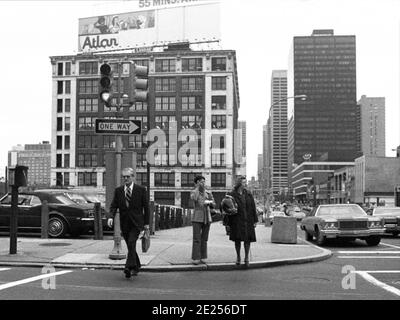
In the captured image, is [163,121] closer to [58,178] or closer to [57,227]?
[58,178]

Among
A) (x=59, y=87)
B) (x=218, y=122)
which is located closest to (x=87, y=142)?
(x=59, y=87)

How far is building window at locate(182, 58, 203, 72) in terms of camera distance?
95938 mm

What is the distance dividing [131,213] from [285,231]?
8.47m

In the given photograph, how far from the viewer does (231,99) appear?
3757 inches

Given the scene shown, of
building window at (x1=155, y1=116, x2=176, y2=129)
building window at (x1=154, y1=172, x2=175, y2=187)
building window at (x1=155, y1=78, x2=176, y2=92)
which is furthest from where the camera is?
building window at (x1=155, y1=78, x2=176, y2=92)

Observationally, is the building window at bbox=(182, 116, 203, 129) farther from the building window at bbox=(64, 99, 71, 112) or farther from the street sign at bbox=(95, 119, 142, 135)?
the street sign at bbox=(95, 119, 142, 135)

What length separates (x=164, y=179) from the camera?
9481cm

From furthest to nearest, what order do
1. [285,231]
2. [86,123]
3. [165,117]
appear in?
[86,123]
[165,117]
[285,231]

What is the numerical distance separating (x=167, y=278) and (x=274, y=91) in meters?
81.9

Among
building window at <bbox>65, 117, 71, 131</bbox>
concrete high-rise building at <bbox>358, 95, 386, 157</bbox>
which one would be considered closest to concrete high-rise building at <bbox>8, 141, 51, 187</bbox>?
building window at <bbox>65, 117, 71, 131</bbox>

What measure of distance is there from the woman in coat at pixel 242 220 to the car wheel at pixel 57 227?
727 centimetres

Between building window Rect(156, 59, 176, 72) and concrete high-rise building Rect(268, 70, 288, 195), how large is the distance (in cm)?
1841

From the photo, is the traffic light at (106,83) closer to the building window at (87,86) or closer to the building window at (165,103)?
the building window at (165,103)

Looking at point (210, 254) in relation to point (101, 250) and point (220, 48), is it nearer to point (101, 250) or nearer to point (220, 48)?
point (101, 250)
